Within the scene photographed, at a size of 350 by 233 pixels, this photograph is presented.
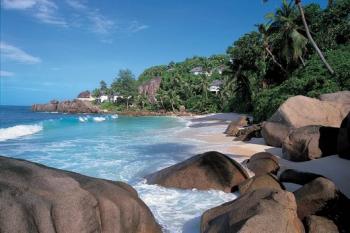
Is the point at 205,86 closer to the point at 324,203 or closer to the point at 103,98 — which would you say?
the point at 103,98

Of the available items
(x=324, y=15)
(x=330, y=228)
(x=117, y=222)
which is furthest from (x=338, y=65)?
(x=117, y=222)

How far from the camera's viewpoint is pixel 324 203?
5.62m

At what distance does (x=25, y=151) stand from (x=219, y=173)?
12.8 meters

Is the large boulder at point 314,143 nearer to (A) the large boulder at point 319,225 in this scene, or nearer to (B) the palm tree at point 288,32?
(A) the large boulder at point 319,225

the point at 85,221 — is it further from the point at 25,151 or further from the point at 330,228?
the point at 25,151

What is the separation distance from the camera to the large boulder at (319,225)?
5102 mm

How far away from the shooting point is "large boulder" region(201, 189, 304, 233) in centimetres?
447

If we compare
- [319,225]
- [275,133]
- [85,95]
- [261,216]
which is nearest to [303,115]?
[275,133]

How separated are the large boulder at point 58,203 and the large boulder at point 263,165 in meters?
5.14

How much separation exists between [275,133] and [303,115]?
1.39 meters

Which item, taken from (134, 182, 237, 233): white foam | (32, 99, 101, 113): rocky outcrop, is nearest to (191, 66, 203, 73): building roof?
(32, 99, 101, 113): rocky outcrop

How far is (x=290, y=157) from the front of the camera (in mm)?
11242

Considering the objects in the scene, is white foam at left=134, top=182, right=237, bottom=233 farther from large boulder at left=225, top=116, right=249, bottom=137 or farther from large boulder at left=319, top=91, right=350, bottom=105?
large boulder at left=225, top=116, right=249, bottom=137

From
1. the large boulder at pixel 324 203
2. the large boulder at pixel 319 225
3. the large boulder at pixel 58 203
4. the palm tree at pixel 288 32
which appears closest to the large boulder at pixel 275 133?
the large boulder at pixel 324 203
